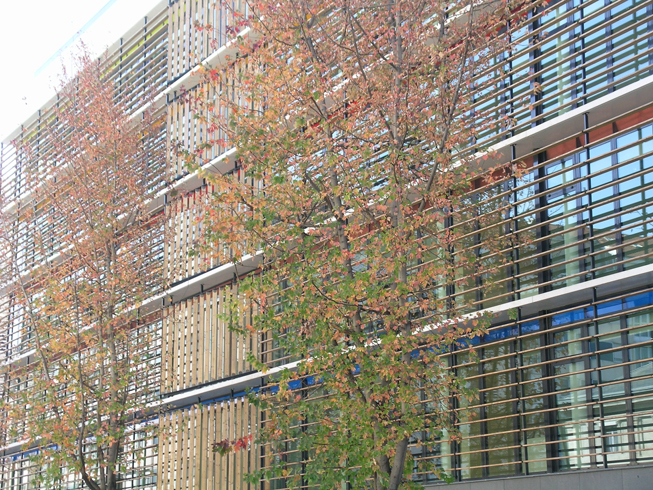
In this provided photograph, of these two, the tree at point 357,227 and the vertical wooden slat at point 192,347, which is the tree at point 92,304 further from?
the tree at point 357,227

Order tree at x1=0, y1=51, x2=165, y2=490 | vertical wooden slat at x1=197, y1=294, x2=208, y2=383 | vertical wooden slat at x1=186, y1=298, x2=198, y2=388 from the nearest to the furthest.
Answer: tree at x1=0, y1=51, x2=165, y2=490, vertical wooden slat at x1=197, y1=294, x2=208, y2=383, vertical wooden slat at x1=186, y1=298, x2=198, y2=388

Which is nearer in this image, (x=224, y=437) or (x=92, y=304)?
(x=92, y=304)

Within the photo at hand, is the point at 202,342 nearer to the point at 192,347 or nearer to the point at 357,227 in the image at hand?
the point at 192,347

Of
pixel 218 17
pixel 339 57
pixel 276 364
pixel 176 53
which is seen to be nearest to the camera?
pixel 339 57

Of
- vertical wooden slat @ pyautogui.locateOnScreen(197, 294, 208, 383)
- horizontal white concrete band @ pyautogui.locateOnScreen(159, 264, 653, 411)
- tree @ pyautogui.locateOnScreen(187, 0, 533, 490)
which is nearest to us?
tree @ pyautogui.locateOnScreen(187, 0, 533, 490)

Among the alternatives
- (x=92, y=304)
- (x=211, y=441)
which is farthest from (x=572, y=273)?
(x=211, y=441)

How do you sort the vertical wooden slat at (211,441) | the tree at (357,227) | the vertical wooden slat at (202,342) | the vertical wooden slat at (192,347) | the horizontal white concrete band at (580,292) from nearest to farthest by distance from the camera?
1. the tree at (357,227)
2. the horizontal white concrete band at (580,292)
3. the vertical wooden slat at (211,441)
4. the vertical wooden slat at (202,342)
5. the vertical wooden slat at (192,347)

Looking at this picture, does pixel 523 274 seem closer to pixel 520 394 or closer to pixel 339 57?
pixel 520 394

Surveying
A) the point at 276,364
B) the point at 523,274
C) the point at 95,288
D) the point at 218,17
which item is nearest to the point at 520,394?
the point at 523,274

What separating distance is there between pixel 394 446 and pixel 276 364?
928cm

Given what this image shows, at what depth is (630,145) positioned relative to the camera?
39.4 ft

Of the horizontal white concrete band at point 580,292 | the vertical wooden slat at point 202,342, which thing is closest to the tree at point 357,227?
the horizontal white concrete band at point 580,292

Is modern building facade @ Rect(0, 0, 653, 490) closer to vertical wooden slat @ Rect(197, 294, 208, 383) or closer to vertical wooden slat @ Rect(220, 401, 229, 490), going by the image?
vertical wooden slat @ Rect(220, 401, 229, 490)

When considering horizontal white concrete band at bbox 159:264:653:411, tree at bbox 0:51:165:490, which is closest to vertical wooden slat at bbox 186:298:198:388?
tree at bbox 0:51:165:490
